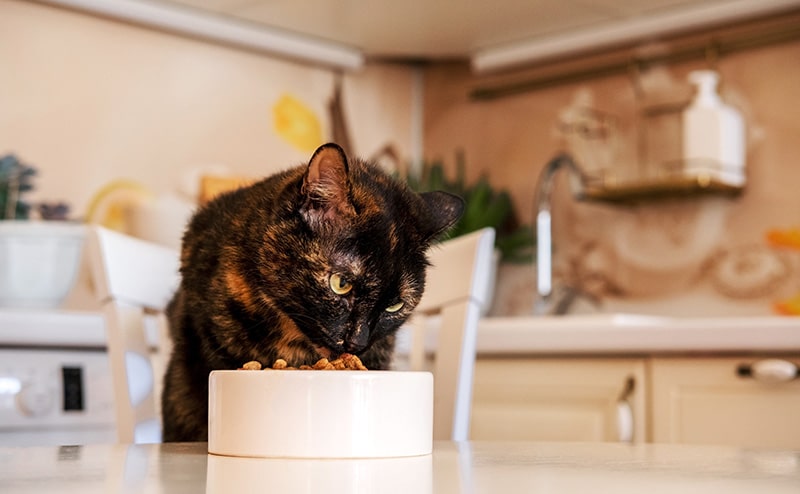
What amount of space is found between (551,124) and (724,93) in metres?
0.52

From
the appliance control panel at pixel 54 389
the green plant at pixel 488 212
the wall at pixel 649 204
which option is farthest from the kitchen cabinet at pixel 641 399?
the green plant at pixel 488 212

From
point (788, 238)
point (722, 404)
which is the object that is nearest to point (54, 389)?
point (722, 404)

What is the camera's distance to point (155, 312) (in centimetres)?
135

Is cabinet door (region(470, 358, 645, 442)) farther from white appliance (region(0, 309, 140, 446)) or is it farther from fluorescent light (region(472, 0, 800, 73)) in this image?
fluorescent light (region(472, 0, 800, 73))

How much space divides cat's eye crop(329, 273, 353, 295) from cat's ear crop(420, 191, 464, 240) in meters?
0.14

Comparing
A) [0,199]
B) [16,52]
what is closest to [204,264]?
[0,199]

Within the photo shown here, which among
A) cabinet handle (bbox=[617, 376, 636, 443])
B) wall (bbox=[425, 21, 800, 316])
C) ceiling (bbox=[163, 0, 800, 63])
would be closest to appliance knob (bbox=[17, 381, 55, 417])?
cabinet handle (bbox=[617, 376, 636, 443])

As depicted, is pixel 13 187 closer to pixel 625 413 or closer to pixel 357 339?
pixel 625 413

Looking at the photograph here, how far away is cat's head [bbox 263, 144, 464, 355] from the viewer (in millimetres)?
780

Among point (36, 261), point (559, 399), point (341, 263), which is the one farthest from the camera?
point (36, 261)

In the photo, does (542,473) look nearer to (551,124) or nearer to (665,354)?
(665,354)

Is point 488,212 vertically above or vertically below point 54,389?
above

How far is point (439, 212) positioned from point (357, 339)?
0.65 feet

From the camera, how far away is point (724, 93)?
8.09 ft
